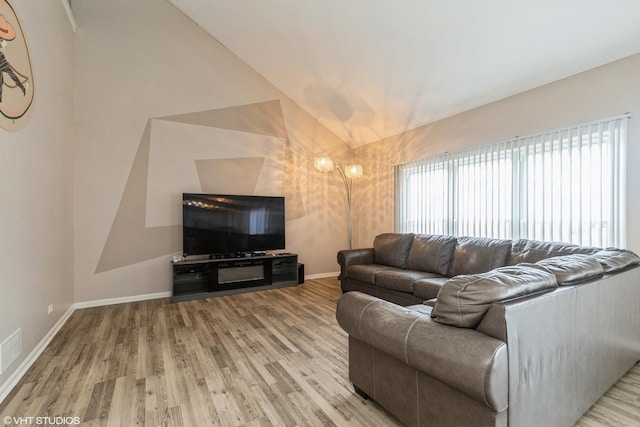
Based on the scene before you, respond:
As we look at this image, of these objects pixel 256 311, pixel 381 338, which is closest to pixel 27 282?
pixel 256 311

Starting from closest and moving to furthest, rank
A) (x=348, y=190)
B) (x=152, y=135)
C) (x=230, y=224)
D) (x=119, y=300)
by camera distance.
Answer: (x=119, y=300) < (x=152, y=135) < (x=230, y=224) < (x=348, y=190)

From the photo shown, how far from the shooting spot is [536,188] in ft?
11.0

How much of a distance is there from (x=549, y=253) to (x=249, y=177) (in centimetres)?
423

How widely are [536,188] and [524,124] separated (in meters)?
0.77

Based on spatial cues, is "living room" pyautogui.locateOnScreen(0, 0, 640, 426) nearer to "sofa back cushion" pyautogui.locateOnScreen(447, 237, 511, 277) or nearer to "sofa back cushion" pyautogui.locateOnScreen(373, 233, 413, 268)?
"sofa back cushion" pyautogui.locateOnScreen(373, 233, 413, 268)

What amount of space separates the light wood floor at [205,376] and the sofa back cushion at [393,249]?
54.3 inches

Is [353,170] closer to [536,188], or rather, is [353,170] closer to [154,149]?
[536,188]

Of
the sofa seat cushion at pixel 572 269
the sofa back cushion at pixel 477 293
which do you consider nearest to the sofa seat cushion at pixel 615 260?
the sofa seat cushion at pixel 572 269

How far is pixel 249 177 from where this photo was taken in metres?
5.12

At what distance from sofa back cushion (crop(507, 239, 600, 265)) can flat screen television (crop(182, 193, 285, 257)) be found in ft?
11.1

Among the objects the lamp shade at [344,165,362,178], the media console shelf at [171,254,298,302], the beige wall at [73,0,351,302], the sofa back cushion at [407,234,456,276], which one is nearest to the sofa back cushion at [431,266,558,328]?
the sofa back cushion at [407,234,456,276]

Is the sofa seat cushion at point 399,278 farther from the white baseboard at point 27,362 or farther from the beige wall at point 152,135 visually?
the white baseboard at point 27,362

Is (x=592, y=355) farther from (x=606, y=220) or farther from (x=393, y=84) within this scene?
(x=393, y=84)

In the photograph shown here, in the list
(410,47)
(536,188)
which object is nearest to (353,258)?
(536,188)
